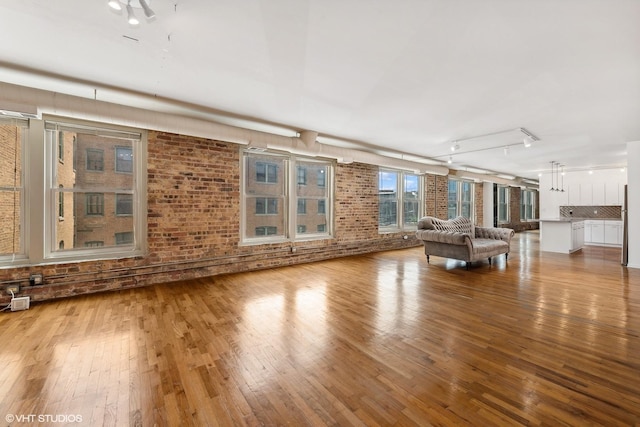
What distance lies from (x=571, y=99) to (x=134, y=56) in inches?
201

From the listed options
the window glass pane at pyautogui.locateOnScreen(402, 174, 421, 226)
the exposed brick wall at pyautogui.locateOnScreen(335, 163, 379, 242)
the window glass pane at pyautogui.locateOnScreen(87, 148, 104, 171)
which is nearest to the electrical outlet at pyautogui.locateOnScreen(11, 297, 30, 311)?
the window glass pane at pyautogui.locateOnScreen(87, 148, 104, 171)

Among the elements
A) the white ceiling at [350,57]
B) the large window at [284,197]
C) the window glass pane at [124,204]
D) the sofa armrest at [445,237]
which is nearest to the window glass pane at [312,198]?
the large window at [284,197]

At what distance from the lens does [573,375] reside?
6.55 feet

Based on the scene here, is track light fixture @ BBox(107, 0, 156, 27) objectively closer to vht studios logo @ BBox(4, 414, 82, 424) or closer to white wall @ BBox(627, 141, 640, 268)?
vht studios logo @ BBox(4, 414, 82, 424)

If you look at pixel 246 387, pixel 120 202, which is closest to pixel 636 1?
pixel 246 387

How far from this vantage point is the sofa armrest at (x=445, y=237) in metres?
5.26

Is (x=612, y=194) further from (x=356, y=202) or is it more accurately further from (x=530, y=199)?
(x=356, y=202)

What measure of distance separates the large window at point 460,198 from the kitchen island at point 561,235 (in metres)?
2.90

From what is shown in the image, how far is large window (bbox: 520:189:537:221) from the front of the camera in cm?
1355

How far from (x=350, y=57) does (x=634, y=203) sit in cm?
677

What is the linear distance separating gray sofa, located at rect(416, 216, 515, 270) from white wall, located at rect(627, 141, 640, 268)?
6.86 feet

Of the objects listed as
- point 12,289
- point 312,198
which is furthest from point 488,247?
point 12,289

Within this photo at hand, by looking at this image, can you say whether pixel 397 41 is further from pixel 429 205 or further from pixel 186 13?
pixel 429 205

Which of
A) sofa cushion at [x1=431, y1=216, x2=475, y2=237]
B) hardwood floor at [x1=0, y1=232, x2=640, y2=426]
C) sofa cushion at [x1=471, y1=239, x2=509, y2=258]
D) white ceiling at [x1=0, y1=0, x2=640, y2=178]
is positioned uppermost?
white ceiling at [x1=0, y1=0, x2=640, y2=178]
